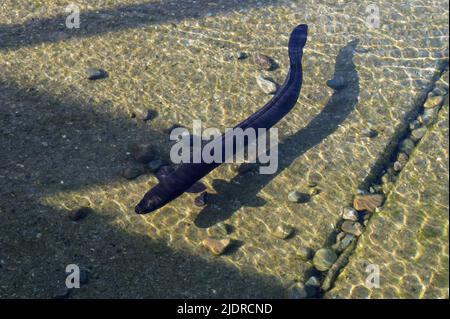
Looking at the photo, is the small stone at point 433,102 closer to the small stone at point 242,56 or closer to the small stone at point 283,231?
the small stone at point 242,56

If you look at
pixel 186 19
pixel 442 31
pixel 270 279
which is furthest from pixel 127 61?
pixel 442 31

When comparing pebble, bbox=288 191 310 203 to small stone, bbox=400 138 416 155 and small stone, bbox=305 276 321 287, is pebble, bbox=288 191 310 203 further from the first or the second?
small stone, bbox=400 138 416 155

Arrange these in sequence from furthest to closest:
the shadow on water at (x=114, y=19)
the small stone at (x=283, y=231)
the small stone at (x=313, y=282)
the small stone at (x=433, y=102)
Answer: the shadow on water at (x=114, y=19) → the small stone at (x=433, y=102) → the small stone at (x=283, y=231) → the small stone at (x=313, y=282)

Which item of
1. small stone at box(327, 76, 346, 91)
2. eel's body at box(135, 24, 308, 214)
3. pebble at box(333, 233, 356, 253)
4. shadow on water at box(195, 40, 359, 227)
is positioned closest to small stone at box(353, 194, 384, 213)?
pebble at box(333, 233, 356, 253)

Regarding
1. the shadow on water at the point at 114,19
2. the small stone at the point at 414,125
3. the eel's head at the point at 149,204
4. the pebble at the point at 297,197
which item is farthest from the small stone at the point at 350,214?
the shadow on water at the point at 114,19

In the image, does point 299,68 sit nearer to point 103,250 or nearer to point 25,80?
point 103,250
